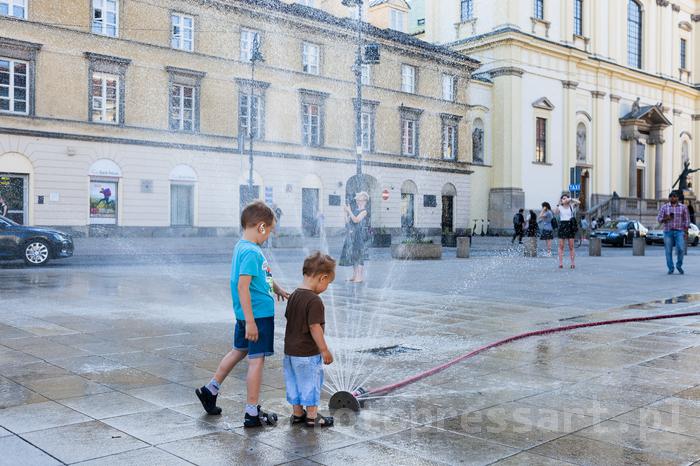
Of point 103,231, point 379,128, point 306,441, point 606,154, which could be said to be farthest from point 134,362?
point 606,154

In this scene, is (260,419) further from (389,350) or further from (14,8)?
(14,8)

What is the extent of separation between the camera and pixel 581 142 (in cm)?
5275

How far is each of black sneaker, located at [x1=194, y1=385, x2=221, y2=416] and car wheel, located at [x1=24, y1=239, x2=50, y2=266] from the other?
16088 millimetres

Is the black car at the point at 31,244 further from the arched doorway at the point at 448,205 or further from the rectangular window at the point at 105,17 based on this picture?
the arched doorway at the point at 448,205

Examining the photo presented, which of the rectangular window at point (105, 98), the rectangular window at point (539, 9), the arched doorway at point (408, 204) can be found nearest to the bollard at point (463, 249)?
the rectangular window at point (105, 98)

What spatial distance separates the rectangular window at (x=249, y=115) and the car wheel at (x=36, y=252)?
53.1 ft

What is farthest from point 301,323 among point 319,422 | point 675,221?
point 675,221

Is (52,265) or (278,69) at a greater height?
(278,69)

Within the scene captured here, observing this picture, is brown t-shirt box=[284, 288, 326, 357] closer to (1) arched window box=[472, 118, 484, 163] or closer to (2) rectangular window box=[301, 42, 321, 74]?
(2) rectangular window box=[301, 42, 321, 74]

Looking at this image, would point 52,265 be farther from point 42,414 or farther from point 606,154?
point 606,154

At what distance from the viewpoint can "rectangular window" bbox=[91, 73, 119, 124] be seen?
29.8 metres

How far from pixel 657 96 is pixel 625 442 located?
204 ft

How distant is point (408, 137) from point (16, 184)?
22252 mm

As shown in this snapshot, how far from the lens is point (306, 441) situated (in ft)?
13.6
